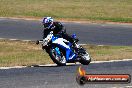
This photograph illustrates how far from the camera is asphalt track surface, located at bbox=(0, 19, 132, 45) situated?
91.7 feet

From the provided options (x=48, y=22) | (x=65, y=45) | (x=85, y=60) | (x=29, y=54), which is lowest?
(x=29, y=54)

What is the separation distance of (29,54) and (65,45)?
3.33m

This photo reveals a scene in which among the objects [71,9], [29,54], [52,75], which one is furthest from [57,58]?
[71,9]

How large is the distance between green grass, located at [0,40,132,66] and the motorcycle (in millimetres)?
597

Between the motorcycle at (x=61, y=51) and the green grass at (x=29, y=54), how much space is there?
1.96ft

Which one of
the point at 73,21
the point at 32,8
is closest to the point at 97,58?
the point at 73,21

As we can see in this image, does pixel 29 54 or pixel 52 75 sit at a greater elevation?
pixel 52 75

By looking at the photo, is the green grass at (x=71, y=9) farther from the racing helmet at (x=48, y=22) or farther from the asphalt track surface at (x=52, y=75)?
the asphalt track surface at (x=52, y=75)

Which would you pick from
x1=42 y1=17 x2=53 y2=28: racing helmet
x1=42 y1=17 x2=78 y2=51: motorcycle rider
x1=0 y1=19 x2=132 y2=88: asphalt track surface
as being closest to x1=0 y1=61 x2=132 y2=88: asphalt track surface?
x1=0 y1=19 x2=132 y2=88: asphalt track surface

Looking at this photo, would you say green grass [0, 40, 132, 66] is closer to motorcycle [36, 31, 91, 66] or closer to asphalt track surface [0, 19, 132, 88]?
motorcycle [36, 31, 91, 66]

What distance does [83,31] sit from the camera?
101 ft

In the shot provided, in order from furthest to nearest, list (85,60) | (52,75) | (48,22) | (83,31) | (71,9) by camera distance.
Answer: (71,9) → (83,31) → (85,60) → (48,22) → (52,75)

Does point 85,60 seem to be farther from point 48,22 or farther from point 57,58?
point 48,22

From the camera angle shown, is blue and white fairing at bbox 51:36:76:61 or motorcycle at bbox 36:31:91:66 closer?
motorcycle at bbox 36:31:91:66
